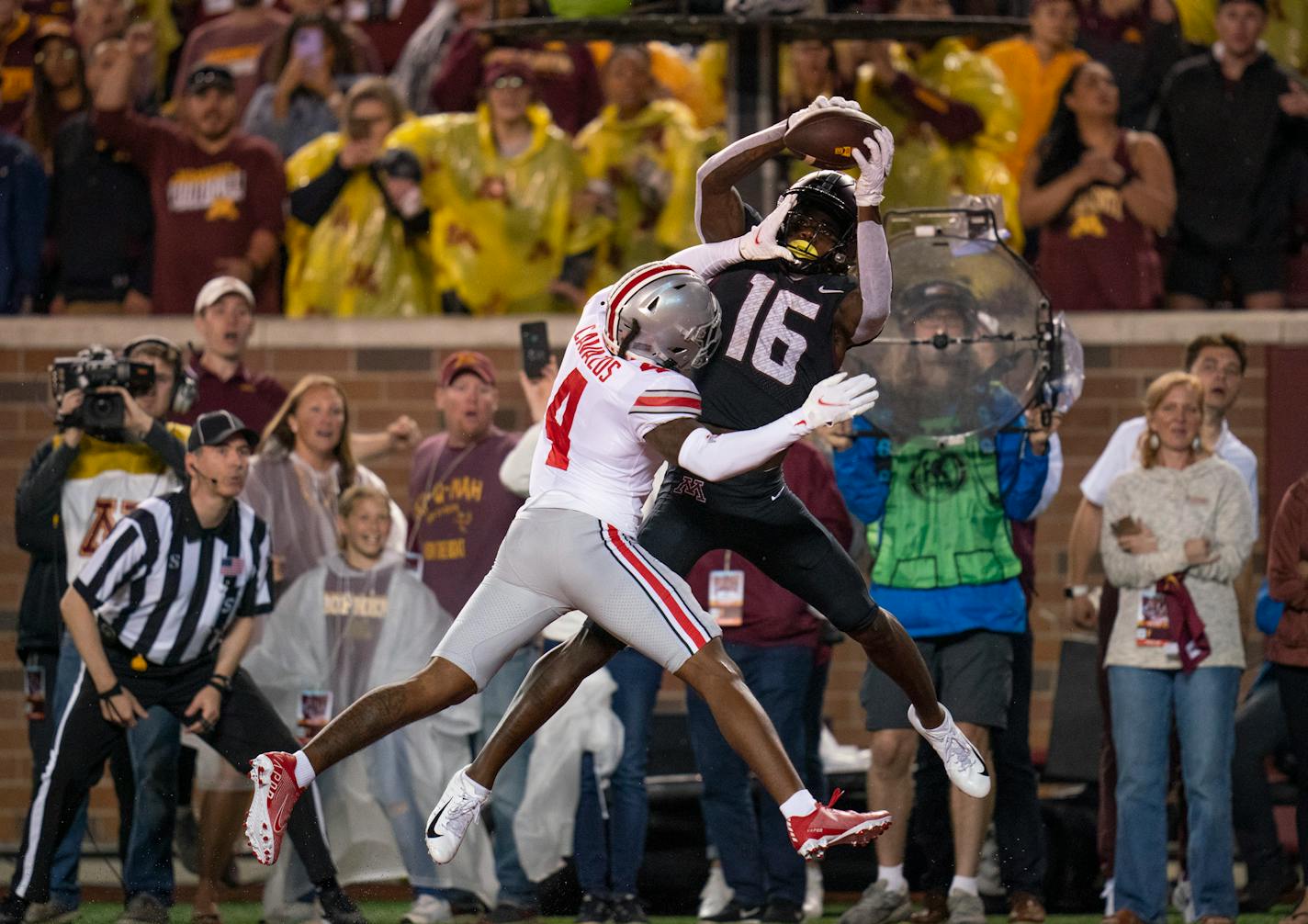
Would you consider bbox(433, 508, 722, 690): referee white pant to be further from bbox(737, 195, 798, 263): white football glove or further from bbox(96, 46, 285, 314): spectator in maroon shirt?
bbox(96, 46, 285, 314): spectator in maroon shirt

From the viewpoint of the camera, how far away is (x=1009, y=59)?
1102 cm

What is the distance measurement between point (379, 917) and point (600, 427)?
3.10 m

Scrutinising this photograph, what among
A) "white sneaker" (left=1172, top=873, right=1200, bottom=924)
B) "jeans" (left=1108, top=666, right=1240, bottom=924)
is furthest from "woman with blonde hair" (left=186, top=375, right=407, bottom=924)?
"white sneaker" (left=1172, top=873, right=1200, bottom=924)

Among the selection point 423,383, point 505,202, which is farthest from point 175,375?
point 505,202

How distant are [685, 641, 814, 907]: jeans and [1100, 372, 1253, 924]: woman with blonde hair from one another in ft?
3.79

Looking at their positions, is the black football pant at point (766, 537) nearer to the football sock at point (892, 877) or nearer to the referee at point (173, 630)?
the football sock at point (892, 877)

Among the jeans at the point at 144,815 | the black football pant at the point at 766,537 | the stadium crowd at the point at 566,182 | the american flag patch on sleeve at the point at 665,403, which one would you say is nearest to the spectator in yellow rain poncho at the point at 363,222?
the stadium crowd at the point at 566,182

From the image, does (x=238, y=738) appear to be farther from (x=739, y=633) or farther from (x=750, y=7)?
(x=750, y=7)

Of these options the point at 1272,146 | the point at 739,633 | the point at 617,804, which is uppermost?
the point at 1272,146

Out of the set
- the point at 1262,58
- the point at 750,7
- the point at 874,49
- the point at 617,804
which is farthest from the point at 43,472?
the point at 1262,58

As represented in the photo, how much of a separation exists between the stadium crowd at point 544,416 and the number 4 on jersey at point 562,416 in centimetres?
194

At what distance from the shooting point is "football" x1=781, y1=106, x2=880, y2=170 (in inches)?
266

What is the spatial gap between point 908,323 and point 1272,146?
323 centimetres

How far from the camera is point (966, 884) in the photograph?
26.0 ft
